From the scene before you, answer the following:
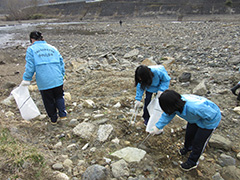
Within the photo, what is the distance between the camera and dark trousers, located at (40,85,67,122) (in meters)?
2.80

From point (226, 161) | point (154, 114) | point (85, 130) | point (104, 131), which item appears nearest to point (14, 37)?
point (85, 130)

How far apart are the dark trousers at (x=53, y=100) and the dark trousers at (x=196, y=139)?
2162 millimetres

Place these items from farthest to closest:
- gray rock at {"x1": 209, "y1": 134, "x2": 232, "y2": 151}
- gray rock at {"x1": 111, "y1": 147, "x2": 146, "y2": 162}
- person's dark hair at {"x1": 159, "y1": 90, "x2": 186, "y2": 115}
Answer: gray rock at {"x1": 209, "y1": 134, "x2": 232, "y2": 151}, gray rock at {"x1": 111, "y1": 147, "x2": 146, "y2": 162}, person's dark hair at {"x1": 159, "y1": 90, "x2": 186, "y2": 115}

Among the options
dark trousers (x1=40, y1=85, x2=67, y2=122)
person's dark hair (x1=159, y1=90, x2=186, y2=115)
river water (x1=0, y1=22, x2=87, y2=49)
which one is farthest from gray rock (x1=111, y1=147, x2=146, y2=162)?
river water (x1=0, y1=22, x2=87, y2=49)

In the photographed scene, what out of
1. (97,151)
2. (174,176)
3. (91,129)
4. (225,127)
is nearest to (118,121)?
(91,129)

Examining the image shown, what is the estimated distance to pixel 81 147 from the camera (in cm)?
245

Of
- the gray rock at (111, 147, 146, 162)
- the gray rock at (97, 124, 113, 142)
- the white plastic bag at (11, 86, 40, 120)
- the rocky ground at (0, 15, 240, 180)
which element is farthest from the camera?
the white plastic bag at (11, 86, 40, 120)

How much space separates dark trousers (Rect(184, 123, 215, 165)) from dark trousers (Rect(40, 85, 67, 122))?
7.09ft

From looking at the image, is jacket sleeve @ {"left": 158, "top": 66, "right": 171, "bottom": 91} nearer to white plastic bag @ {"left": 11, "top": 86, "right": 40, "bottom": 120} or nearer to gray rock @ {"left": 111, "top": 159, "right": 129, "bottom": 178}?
gray rock @ {"left": 111, "top": 159, "right": 129, "bottom": 178}

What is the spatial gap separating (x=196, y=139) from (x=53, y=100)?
2.34 meters

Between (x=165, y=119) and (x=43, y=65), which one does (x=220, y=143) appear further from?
(x=43, y=65)

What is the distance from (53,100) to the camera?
2.92 m

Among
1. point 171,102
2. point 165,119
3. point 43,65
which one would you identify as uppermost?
point 43,65

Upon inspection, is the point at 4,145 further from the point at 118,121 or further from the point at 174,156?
the point at 174,156
